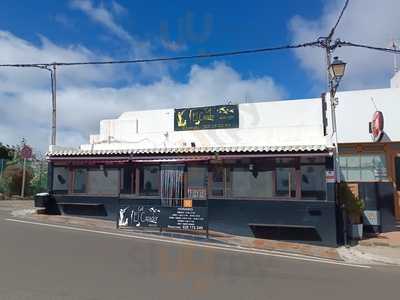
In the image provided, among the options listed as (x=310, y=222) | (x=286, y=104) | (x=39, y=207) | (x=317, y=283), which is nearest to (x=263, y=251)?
(x=310, y=222)

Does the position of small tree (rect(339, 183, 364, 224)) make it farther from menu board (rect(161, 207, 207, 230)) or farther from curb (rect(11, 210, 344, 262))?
menu board (rect(161, 207, 207, 230))

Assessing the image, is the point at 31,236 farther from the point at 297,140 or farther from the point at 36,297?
the point at 297,140

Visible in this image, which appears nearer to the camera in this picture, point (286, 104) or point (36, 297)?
point (36, 297)

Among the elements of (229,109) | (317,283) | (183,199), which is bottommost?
(317,283)

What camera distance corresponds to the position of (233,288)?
7.29m

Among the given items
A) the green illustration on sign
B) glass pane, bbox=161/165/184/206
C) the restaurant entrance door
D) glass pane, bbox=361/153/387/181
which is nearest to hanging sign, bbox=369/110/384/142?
glass pane, bbox=361/153/387/181

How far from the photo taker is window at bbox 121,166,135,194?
17.5 m

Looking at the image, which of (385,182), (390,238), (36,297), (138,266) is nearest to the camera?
(36,297)

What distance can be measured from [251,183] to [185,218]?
2.77 meters

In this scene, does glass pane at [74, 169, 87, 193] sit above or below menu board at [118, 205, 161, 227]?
above

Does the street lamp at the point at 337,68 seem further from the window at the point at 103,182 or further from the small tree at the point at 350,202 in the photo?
the window at the point at 103,182

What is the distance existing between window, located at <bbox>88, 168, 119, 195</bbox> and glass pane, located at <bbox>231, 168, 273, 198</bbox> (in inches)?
193

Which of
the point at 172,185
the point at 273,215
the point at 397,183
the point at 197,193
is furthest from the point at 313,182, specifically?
the point at 172,185

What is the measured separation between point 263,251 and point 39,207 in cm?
1087
